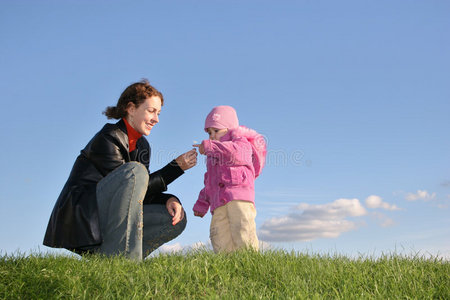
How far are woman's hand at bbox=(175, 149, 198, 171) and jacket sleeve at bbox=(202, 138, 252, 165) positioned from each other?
0.22 m

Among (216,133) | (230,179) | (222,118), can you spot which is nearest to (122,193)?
(230,179)

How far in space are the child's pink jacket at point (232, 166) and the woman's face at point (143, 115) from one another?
0.81 m

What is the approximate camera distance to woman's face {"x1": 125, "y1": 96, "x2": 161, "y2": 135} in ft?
19.4

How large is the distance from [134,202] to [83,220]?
62 centimetres

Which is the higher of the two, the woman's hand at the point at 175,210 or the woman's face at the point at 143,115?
the woman's face at the point at 143,115

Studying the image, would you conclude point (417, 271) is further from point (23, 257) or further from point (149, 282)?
point (23, 257)

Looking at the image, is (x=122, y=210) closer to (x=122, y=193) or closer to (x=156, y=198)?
(x=122, y=193)

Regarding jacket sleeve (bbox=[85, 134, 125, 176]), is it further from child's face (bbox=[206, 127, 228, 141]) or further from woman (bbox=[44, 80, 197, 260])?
child's face (bbox=[206, 127, 228, 141])

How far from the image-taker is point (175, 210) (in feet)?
18.9

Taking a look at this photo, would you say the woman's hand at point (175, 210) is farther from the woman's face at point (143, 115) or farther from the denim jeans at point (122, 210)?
the woman's face at point (143, 115)

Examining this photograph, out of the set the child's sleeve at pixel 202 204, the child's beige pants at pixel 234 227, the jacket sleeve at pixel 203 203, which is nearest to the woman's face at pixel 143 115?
the jacket sleeve at pixel 203 203

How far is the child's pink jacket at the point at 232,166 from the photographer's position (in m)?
5.99

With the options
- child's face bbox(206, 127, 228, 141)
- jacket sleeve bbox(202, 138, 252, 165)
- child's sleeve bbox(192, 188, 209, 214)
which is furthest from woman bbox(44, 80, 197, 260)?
child's face bbox(206, 127, 228, 141)

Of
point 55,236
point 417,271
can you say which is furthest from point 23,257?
point 417,271
